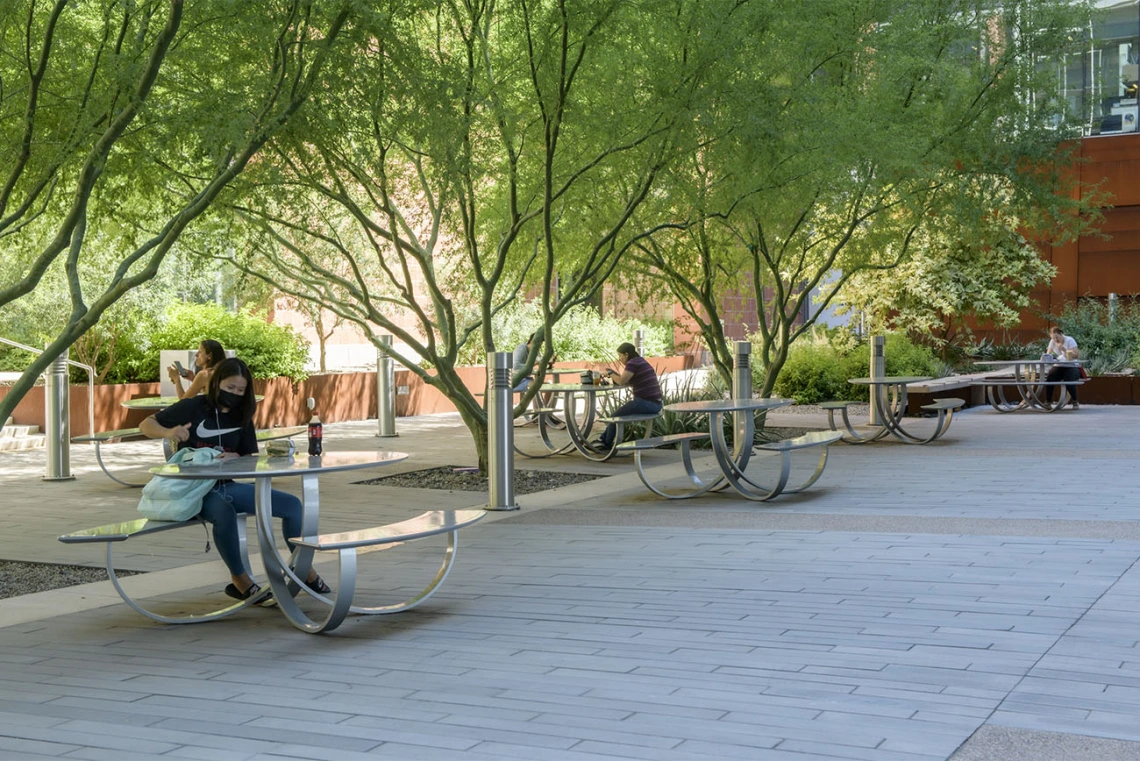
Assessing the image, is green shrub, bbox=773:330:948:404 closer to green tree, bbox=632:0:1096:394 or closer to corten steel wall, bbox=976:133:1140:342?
green tree, bbox=632:0:1096:394

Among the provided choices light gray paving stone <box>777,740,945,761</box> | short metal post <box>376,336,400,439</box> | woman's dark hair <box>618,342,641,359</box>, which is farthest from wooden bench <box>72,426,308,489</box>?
light gray paving stone <box>777,740,945,761</box>

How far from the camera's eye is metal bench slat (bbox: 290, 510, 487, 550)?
6.17m

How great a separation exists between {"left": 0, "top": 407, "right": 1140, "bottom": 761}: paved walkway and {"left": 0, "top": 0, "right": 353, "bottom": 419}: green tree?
7.58 ft

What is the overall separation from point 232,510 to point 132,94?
3.31 metres

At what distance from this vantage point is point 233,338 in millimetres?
21547

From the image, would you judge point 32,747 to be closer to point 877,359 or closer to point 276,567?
point 276,567

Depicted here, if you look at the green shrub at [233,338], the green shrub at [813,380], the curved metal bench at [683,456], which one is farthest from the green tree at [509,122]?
the green shrub at [813,380]

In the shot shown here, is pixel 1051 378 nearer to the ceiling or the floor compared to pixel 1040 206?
nearer to the floor

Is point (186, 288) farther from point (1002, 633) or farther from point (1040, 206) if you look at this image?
point (1002, 633)

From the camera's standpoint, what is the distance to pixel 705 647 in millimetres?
5922

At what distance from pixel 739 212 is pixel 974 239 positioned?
567 cm

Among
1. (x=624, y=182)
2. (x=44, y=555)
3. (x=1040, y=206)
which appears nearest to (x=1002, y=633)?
(x=44, y=555)

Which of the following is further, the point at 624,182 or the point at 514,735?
the point at 624,182

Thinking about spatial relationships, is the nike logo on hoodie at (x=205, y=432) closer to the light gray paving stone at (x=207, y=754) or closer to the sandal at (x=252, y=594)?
the sandal at (x=252, y=594)
